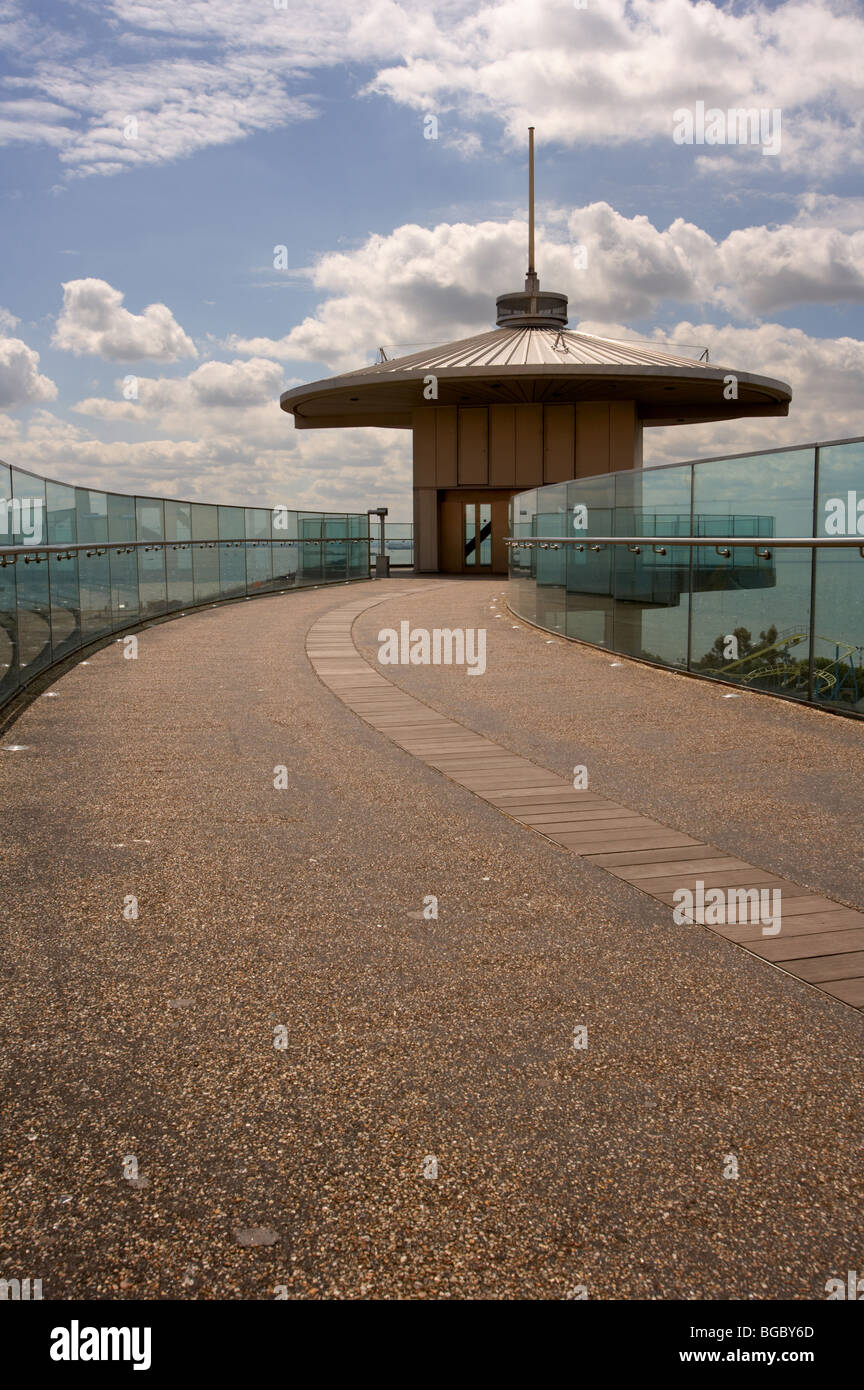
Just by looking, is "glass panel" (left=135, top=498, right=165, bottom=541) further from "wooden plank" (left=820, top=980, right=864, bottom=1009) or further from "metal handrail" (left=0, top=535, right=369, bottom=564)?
"wooden plank" (left=820, top=980, right=864, bottom=1009)

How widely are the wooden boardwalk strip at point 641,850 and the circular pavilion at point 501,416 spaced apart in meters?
29.0

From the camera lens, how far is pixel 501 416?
3916cm

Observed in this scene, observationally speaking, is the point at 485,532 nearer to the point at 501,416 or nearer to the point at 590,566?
the point at 501,416

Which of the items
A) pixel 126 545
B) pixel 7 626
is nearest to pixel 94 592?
pixel 126 545

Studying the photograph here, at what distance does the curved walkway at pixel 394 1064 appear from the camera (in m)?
2.60

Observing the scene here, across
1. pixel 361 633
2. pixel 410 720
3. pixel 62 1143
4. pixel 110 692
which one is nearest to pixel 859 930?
pixel 62 1143

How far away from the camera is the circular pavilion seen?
37.0 meters

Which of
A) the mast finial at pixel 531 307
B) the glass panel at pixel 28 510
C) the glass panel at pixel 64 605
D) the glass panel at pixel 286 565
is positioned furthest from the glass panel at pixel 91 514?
the mast finial at pixel 531 307

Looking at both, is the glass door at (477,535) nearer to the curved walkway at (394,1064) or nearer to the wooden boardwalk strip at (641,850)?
the wooden boardwalk strip at (641,850)

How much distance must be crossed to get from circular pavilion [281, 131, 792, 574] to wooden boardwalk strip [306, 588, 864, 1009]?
28990 millimetres

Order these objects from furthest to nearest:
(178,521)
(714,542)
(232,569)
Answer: (232,569) < (178,521) < (714,542)

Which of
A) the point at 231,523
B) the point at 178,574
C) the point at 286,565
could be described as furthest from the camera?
the point at 286,565

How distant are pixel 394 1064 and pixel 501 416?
122 ft

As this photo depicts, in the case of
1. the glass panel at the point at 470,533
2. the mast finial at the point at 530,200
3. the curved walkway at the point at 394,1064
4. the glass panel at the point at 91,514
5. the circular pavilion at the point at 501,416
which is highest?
the mast finial at the point at 530,200
